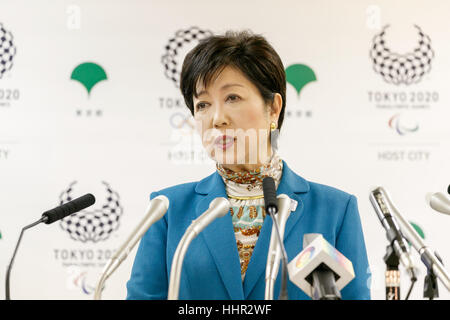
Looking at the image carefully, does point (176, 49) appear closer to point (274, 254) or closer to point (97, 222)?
point (97, 222)

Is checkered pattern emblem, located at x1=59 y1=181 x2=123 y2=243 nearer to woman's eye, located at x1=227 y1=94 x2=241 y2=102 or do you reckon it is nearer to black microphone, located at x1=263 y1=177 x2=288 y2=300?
woman's eye, located at x1=227 y1=94 x2=241 y2=102

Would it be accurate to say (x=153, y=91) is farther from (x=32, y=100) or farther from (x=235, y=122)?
(x=235, y=122)

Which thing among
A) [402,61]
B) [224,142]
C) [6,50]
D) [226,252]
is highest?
[6,50]

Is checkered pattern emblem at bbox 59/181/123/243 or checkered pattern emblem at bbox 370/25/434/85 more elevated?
checkered pattern emblem at bbox 370/25/434/85

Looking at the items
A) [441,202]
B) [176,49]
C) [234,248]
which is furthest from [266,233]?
[176,49]

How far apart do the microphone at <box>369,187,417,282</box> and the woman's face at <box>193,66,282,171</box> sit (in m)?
0.58

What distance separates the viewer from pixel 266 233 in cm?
168

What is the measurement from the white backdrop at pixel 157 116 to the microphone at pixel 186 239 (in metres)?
2.05

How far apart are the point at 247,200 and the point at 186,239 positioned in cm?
69

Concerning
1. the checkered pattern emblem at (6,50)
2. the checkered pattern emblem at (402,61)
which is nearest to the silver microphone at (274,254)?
the checkered pattern emblem at (402,61)

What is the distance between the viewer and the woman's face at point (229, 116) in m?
1.75

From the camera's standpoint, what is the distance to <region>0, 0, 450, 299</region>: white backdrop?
129 inches

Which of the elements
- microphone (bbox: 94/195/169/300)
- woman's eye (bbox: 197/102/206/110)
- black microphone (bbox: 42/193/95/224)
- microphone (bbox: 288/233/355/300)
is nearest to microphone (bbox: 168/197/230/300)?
microphone (bbox: 94/195/169/300)

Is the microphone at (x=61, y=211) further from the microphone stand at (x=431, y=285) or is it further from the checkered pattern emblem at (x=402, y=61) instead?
the checkered pattern emblem at (x=402, y=61)
